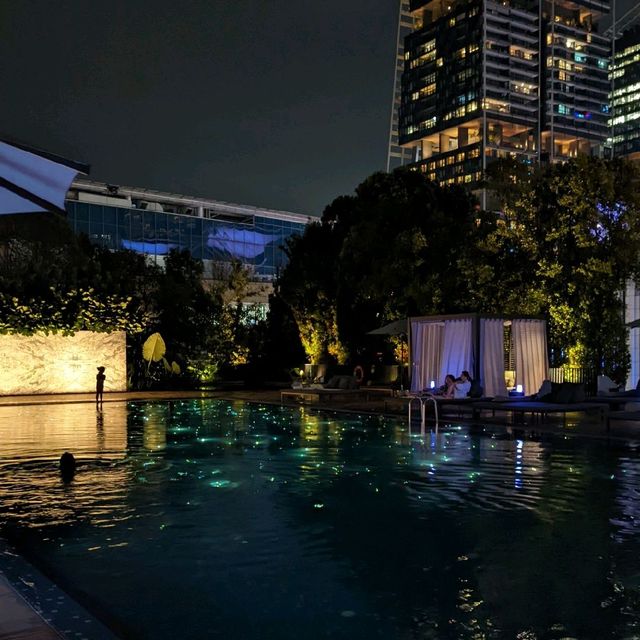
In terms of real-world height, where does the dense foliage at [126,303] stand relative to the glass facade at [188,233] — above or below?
below

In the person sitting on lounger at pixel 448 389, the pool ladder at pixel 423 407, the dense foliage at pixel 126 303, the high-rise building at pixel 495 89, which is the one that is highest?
the high-rise building at pixel 495 89

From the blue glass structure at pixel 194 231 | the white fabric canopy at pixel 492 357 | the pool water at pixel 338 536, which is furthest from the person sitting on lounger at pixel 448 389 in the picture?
the blue glass structure at pixel 194 231

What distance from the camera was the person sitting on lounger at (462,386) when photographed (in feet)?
68.3

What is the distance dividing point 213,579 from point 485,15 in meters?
200

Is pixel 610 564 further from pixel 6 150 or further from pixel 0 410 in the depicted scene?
pixel 0 410

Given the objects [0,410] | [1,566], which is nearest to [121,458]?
[1,566]

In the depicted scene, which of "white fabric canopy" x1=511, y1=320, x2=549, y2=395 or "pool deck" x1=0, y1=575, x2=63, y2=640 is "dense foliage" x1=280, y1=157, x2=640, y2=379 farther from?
"pool deck" x1=0, y1=575, x2=63, y2=640

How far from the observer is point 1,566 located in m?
6.54

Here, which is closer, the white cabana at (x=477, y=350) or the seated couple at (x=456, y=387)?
the seated couple at (x=456, y=387)

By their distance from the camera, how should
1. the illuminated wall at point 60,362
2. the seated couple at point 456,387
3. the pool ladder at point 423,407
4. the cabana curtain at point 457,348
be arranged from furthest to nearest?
the illuminated wall at point 60,362
the cabana curtain at point 457,348
the seated couple at point 456,387
the pool ladder at point 423,407

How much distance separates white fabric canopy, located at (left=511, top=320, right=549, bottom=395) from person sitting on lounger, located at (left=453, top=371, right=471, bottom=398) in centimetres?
279

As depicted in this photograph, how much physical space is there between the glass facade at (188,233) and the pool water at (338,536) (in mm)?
46812

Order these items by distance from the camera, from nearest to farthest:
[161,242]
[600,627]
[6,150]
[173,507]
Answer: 1. [6,150]
2. [600,627]
3. [173,507]
4. [161,242]

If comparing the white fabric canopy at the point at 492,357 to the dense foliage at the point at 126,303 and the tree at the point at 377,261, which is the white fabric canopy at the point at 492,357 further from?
the dense foliage at the point at 126,303
